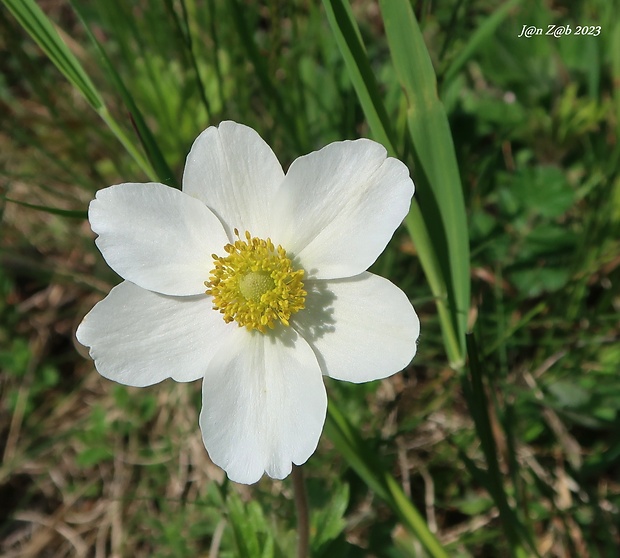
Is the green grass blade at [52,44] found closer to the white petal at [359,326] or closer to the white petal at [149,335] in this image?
the white petal at [149,335]

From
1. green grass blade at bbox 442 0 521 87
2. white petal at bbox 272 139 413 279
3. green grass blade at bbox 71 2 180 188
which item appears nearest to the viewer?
white petal at bbox 272 139 413 279

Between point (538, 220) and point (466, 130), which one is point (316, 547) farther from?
point (466, 130)

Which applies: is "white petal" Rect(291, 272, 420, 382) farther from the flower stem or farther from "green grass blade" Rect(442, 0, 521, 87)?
"green grass blade" Rect(442, 0, 521, 87)

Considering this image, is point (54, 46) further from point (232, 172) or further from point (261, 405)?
point (261, 405)

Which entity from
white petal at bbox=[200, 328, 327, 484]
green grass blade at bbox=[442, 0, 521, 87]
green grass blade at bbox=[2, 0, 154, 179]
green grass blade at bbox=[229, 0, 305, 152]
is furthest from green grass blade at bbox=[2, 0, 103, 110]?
green grass blade at bbox=[442, 0, 521, 87]

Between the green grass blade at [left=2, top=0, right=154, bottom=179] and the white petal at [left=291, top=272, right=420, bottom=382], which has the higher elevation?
the green grass blade at [left=2, top=0, right=154, bottom=179]

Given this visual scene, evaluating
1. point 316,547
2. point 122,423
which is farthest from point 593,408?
point 122,423
